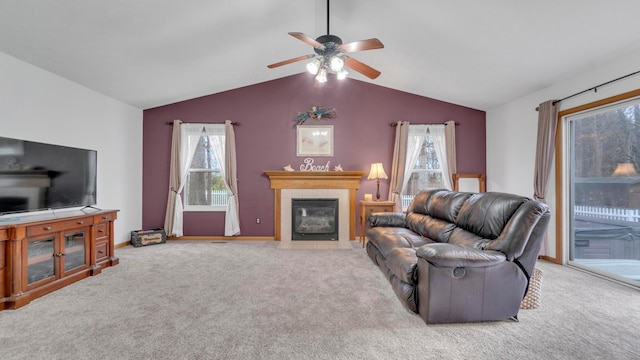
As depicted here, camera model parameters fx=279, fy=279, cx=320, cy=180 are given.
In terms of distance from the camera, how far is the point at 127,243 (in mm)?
4797

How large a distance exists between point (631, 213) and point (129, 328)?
5009mm

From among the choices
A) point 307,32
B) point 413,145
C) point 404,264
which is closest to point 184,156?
point 307,32

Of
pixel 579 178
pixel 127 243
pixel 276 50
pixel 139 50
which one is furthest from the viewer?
pixel 127 243

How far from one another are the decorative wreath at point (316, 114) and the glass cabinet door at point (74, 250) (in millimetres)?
3518

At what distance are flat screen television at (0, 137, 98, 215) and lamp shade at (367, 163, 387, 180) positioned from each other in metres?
4.11

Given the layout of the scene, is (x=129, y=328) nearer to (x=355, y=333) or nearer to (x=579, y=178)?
(x=355, y=333)

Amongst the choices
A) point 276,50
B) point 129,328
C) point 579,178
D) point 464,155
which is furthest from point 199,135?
point 579,178

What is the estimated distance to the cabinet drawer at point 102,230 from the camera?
135 inches

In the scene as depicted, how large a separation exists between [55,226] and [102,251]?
2.53 feet

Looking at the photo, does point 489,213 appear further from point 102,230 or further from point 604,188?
point 102,230

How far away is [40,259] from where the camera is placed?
2713 mm

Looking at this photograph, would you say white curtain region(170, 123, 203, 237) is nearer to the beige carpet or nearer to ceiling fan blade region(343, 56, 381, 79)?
the beige carpet

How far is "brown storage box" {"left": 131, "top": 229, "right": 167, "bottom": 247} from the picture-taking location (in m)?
4.64

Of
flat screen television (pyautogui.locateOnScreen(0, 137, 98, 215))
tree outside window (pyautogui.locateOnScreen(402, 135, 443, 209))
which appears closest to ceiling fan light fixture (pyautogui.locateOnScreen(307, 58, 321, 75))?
flat screen television (pyautogui.locateOnScreen(0, 137, 98, 215))
